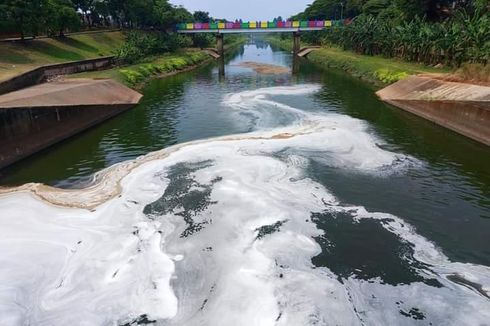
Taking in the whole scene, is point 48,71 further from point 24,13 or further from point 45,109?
point 45,109

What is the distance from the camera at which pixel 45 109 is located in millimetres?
25922

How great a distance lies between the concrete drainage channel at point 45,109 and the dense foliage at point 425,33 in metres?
36.9

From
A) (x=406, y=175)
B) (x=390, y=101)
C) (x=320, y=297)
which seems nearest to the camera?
(x=320, y=297)

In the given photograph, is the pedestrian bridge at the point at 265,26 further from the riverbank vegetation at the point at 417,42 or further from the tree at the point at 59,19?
the tree at the point at 59,19

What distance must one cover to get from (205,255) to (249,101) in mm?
30248

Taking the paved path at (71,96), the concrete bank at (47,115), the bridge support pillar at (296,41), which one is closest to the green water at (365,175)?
the concrete bank at (47,115)

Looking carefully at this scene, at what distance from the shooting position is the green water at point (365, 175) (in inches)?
623

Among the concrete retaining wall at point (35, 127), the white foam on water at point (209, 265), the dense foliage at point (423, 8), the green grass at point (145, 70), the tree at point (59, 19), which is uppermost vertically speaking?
the dense foliage at point (423, 8)

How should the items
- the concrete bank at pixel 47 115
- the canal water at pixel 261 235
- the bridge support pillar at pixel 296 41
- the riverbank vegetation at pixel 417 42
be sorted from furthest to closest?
the bridge support pillar at pixel 296 41, the riverbank vegetation at pixel 417 42, the concrete bank at pixel 47 115, the canal water at pixel 261 235

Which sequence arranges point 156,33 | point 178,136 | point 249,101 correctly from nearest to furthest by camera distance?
point 178,136 < point 249,101 < point 156,33

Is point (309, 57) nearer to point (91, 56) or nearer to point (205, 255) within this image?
point (91, 56)

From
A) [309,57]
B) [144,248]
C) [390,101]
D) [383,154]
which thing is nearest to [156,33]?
[309,57]

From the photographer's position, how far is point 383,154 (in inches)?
942

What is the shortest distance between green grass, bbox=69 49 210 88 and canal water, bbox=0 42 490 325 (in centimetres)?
2169
